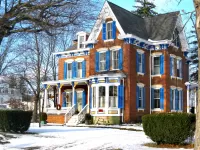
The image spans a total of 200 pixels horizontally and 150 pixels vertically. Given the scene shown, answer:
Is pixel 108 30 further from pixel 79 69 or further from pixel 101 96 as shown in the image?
pixel 101 96

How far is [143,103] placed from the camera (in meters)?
31.1

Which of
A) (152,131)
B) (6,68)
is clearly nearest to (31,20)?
(152,131)

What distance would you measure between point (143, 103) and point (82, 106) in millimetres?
5916

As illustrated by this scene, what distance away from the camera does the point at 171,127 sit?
43.4 ft

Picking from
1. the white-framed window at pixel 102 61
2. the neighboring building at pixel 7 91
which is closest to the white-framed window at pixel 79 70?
the white-framed window at pixel 102 61

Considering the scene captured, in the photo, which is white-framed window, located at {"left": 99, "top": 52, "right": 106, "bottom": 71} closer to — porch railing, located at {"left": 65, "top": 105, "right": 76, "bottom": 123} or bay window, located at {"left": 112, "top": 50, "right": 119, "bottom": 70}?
bay window, located at {"left": 112, "top": 50, "right": 119, "bottom": 70}

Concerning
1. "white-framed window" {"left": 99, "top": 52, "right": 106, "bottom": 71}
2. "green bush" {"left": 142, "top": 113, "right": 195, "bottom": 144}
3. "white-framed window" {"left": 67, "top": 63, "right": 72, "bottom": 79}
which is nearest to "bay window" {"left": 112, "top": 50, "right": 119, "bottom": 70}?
"white-framed window" {"left": 99, "top": 52, "right": 106, "bottom": 71}

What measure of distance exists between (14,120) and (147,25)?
63.5 feet

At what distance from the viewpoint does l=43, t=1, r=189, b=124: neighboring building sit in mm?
29562

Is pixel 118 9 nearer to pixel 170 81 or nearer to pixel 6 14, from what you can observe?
pixel 170 81

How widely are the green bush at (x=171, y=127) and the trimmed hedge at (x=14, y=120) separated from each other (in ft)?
30.1

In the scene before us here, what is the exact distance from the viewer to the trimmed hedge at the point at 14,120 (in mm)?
20016

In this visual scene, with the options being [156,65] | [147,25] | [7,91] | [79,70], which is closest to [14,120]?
[79,70]

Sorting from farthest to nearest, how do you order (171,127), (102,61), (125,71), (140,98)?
(102,61), (140,98), (125,71), (171,127)
